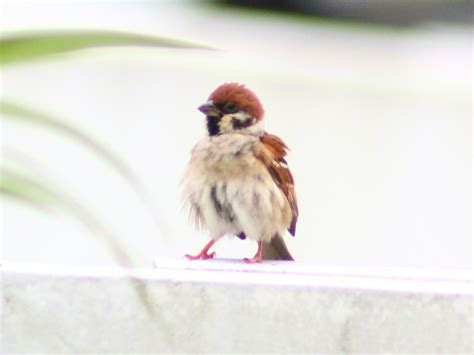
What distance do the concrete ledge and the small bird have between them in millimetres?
1234

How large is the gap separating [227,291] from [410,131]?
2.44 meters

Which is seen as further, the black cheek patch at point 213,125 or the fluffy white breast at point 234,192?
the black cheek patch at point 213,125

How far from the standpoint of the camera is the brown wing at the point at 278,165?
272cm

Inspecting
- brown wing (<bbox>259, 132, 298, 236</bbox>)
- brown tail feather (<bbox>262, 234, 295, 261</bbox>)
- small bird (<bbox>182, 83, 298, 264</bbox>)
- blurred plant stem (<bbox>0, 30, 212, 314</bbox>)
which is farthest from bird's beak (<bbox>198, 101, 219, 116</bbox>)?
blurred plant stem (<bbox>0, 30, 212, 314</bbox>)

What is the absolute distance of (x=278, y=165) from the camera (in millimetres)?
2738

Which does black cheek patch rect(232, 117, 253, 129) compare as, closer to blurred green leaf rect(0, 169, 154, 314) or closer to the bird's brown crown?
Result: the bird's brown crown

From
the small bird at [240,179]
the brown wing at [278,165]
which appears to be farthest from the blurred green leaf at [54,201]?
the brown wing at [278,165]

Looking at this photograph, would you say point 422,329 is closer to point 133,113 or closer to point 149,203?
point 149,203

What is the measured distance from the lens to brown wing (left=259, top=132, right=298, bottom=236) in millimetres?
2719

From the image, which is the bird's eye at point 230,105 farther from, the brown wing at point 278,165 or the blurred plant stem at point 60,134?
the blurred plant stem at point 60,134

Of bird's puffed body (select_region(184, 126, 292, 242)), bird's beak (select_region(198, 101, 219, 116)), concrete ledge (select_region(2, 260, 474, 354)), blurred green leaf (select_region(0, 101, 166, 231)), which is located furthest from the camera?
bird's beak (select_region(198, 101, 219, 116))

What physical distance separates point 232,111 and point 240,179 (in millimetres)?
272

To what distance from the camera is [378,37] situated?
14.3 ft

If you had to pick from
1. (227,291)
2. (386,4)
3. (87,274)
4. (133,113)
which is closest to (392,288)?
(227,291)
